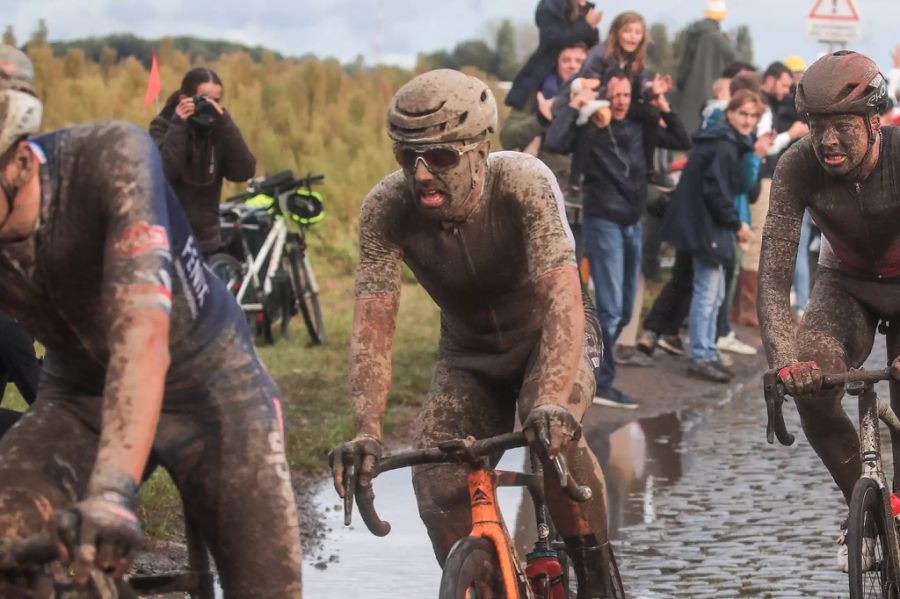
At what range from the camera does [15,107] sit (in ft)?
13.0

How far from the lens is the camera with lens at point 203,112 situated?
12.6m

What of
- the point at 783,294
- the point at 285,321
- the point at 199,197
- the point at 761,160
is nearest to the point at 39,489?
the point at 783,294

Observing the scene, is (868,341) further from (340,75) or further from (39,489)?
(340,75)

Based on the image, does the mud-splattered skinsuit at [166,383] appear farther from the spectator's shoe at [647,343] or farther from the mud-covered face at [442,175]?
the spectator's shoe at [647,343]

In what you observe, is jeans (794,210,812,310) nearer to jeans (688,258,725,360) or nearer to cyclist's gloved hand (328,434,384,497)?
jeans (688,258,725,360)

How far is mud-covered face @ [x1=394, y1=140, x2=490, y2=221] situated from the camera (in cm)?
566

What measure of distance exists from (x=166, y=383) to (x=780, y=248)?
10.8 ft

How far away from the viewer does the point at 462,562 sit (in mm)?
5438

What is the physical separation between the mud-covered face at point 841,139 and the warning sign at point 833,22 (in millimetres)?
16351

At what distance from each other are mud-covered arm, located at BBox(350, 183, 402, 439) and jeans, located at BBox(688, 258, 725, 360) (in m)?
8.73

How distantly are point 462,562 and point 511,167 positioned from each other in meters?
1.25

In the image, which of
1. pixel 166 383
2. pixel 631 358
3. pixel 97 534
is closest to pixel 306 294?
pixel 631 358

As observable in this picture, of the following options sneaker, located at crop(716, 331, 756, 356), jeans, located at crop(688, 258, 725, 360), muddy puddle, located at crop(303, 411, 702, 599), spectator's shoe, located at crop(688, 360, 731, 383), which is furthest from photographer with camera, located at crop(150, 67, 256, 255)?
sneaker, located at crop(716, 331, 756, 356)

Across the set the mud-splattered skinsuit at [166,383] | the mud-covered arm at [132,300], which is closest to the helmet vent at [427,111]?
the mud-splattered skinsuit at [166,383]
